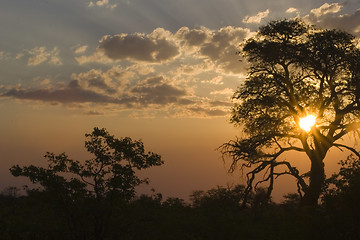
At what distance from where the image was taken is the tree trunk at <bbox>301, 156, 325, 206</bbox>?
29544 mm

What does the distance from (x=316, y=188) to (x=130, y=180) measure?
1566 centimetres

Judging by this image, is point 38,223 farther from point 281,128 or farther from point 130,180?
point 281,128

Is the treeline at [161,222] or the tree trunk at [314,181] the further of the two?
the tree trunk at [314,181]

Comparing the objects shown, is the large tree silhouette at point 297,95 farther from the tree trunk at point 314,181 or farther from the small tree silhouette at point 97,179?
the small tree silhouette at point 97,179

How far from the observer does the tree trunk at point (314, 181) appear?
96.9 feet

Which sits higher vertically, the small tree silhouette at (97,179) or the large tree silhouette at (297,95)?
the large tree silhouette at (297,95)

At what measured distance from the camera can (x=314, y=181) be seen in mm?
29938

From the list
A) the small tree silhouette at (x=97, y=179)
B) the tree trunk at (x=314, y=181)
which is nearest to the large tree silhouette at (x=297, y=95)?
the tree trunk at (x=314, y=181)

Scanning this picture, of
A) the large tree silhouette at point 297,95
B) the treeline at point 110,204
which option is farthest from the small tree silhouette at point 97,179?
the large tree silhouette at point 297,95

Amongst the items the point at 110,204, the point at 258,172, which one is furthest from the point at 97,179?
the point at 258,172

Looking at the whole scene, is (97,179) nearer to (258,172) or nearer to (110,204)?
(110,204)

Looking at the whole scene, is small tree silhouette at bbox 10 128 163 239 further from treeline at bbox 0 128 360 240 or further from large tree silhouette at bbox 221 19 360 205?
large tree silhouette at bbox 221 19 360 205

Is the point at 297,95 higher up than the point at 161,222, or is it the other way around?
the point at 297,95

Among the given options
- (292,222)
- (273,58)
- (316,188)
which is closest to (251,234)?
(292,222)
